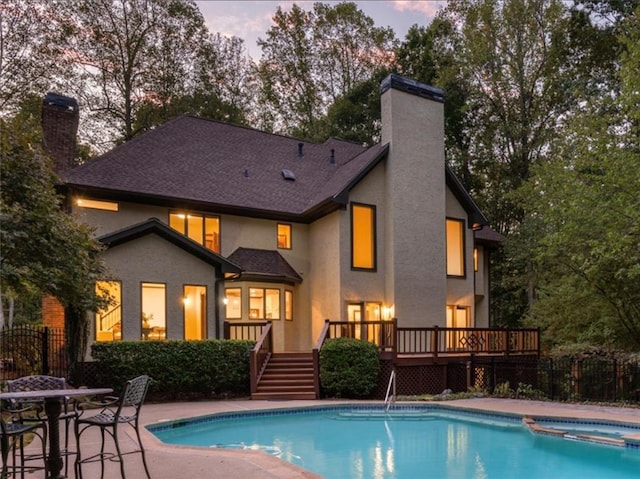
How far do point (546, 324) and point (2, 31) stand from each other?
26.1m

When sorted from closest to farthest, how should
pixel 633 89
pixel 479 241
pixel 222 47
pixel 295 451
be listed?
1. pixel 295 451
2. pixel 633 89
3. pixel 479 241
4. pixel 222 47

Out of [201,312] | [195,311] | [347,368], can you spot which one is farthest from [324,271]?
[347,368]

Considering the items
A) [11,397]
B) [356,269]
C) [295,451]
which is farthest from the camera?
[356,269]

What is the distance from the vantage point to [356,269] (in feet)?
56.5

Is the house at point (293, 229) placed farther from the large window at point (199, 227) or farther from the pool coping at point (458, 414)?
the pool coping at point (458, 414)

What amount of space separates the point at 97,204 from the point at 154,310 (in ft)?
12.2

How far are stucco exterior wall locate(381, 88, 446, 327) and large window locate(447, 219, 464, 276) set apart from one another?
3.44ft

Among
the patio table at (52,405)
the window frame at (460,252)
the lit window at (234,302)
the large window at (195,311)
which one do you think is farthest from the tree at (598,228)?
the patio table at (52,405)

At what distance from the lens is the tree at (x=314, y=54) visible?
1332 inches

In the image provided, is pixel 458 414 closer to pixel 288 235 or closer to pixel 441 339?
pixel 441 339

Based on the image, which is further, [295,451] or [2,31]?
[2,31]

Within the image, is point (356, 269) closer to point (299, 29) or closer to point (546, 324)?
point (546, 324)

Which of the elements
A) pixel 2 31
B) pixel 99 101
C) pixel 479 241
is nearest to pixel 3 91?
pixel 2 31

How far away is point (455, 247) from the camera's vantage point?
19453 millimetres
